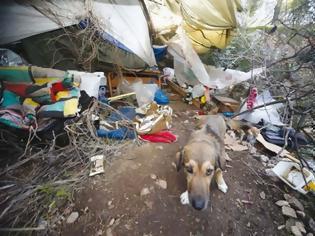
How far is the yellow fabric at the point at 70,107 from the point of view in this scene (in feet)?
6.38

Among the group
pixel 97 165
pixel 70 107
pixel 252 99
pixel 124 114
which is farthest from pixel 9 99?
pixel 252 99

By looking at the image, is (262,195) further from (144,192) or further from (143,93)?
(143,93)

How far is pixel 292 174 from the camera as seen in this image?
6.43 ft

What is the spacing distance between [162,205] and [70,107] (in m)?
1.25

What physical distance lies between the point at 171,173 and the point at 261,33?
10.2 feet

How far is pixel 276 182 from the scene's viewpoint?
200 cm

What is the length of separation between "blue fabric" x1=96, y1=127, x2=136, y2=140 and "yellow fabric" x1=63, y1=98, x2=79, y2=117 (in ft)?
1.32

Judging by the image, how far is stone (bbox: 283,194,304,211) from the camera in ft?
5.70

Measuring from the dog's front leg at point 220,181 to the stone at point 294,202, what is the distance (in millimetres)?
548

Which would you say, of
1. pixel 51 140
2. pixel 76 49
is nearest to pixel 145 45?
pixel 76 49

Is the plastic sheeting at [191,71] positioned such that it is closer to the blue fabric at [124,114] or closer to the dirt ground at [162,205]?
the blue fabric at [124,114]

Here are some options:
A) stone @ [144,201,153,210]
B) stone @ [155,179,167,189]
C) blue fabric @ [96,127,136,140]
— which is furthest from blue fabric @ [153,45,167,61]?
stone @ [144,201,153,210]

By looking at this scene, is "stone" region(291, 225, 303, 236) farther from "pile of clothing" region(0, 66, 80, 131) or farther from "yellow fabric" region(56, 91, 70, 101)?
"yellow fabric" region(56, 91, 70, 101)

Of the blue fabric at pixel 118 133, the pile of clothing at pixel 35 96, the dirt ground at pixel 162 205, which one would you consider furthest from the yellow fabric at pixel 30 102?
the dirt ground at pixel 162 205
